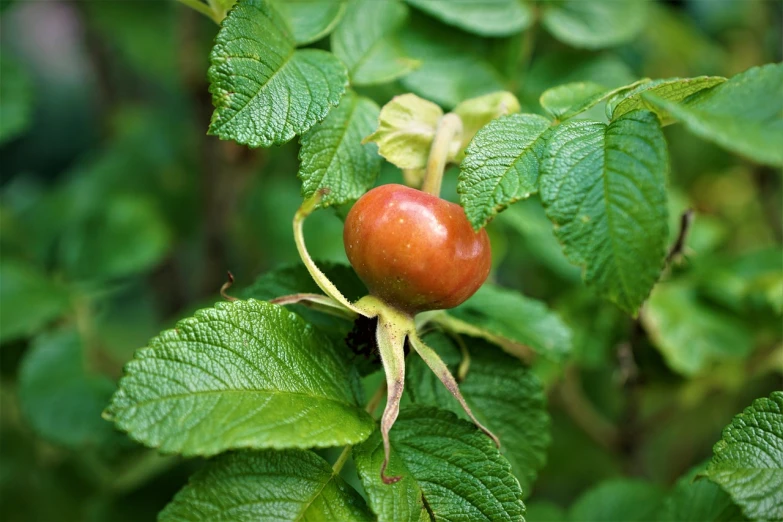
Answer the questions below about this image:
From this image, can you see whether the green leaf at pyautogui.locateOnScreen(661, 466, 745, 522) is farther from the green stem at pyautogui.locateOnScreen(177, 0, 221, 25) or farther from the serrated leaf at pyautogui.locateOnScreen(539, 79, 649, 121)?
the green stem at pyautogui.locateOnScreen(177, 0, 221, 25)

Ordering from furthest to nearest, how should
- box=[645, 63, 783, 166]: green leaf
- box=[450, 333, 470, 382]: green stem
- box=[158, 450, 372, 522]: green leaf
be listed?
box=[450, 333, 470, 382]: green stem → box=[158, 450, 372, 522]: green leaf → box=[645, 63, 783, 166]: green leaf

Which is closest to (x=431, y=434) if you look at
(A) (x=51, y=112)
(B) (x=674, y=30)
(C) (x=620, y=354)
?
(C) (x=620, y=354)

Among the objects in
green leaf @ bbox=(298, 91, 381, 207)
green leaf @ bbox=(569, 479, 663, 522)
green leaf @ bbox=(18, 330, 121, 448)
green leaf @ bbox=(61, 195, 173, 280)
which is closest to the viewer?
green leaf @ bbox=(298, 91, 381, 207)

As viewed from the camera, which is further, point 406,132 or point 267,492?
point 406,132

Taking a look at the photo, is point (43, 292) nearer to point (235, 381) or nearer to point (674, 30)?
point (235, 381)

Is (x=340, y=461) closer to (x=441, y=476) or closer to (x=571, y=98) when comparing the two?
(x=441, y=476)

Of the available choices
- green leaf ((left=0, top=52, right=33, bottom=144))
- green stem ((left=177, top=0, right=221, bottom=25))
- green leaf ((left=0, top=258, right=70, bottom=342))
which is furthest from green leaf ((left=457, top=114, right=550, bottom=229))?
green leaf ((left=0, top=258, right=70, bottom=342))

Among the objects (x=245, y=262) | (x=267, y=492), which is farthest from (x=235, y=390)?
(x=245, y=262)
